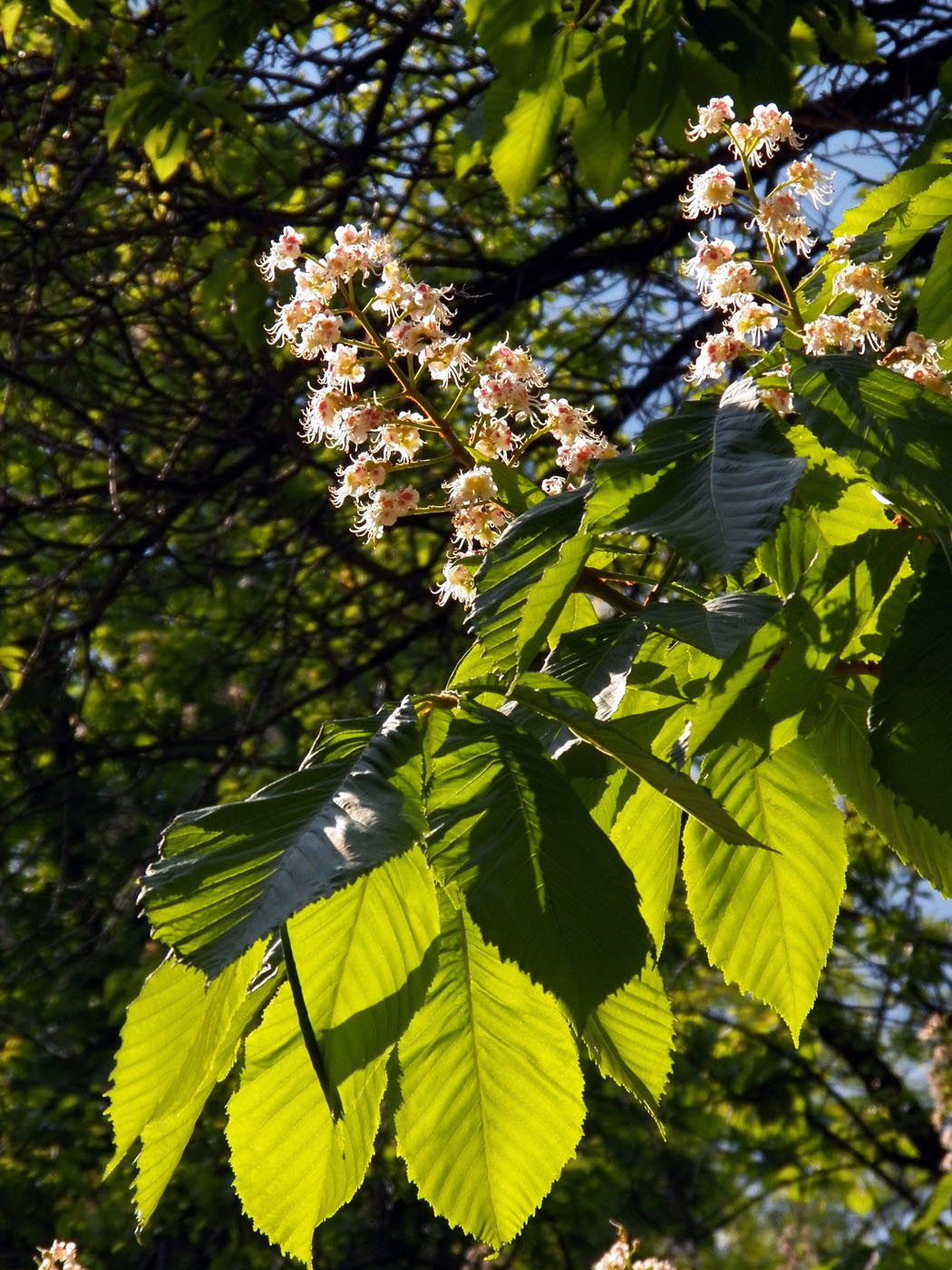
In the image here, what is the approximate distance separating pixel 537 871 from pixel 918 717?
25 cm

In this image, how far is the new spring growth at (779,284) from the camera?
46.6 inches

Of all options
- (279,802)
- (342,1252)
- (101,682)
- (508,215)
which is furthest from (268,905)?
(342,1252)

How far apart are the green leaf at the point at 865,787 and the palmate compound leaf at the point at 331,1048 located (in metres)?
0.38

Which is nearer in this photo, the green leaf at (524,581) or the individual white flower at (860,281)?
the green leaf at (524,581)

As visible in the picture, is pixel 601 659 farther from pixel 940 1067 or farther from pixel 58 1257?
pixel 940 1067

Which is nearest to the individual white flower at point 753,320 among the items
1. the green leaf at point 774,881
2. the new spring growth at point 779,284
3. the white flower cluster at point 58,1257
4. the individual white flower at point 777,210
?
the new spring growth at point 779,284

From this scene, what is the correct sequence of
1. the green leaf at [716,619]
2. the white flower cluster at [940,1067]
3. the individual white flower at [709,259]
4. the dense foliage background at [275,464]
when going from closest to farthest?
the green leaf at [716,619] → the individual white flower at [709,259] → the dense foliage background at [275,464] → the white flower cluster at [940,1067]

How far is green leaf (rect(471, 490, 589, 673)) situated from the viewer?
92 cm

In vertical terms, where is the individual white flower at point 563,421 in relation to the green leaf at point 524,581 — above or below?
above

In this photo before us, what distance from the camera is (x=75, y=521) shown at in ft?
19.8

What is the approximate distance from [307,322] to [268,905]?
0.90 m

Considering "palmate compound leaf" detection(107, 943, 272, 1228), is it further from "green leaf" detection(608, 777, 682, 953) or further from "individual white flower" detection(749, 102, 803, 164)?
"individual white flower" detection(749, 102, 803, 164)

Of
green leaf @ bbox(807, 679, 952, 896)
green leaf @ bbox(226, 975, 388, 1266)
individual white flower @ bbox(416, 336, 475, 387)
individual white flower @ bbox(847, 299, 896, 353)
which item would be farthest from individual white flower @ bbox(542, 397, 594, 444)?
green leaf @ bbox(226, 975, 388, 1266)

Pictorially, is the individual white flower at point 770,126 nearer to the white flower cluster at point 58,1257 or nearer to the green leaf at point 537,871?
the green leaf at point 537,871
